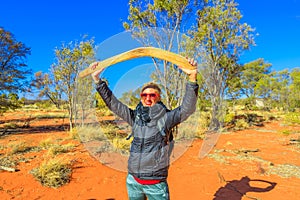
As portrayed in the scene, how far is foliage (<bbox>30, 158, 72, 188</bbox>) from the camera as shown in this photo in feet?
18.1

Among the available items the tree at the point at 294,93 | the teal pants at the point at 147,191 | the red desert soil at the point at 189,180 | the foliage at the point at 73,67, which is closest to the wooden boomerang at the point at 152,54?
the teal pants at the point at 147,191

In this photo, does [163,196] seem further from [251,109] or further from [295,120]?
[251,109]

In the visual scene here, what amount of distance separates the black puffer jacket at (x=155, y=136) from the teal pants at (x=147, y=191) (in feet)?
0.27

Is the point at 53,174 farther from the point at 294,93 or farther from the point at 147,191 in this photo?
the point at 294,93

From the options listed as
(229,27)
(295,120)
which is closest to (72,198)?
(295,120)

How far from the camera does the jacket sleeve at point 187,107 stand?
2.18m

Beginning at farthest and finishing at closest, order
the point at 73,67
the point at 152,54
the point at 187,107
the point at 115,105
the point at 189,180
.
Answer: the point at 73,67 < the point at 189,180 < the point at 115,105 < the point at 152,54 < the point at 187,107

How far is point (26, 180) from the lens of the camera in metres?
5.58

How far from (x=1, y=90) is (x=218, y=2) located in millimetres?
16131

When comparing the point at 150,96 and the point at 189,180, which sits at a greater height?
the point at 150,96

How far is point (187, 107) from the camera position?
2.19 m

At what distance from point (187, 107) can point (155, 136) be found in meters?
0.43

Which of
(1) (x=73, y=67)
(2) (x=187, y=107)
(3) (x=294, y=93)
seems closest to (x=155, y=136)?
(2) (x=187, y=107)

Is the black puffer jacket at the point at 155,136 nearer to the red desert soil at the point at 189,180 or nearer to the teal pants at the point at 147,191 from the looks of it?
the teal pants at the point at 147,191
